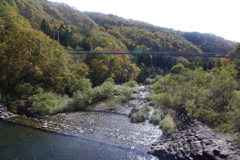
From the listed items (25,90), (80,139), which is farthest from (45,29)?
(80,139)

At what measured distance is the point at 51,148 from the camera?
444 inches

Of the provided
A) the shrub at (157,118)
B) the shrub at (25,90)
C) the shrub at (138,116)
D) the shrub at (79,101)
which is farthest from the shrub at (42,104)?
the shrub at (157,118)

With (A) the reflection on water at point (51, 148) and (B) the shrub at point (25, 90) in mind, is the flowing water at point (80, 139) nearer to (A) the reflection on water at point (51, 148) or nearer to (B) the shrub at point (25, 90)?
(A) the reflection on water at point (51, 148)

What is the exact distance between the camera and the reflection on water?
1037 cm

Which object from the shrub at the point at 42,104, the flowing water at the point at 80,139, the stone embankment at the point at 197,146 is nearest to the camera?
the stone embankment at the point at 197,146

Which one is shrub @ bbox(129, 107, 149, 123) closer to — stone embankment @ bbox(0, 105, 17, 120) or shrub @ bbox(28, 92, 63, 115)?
shrub @ bbox(28, 92, 63, 115)

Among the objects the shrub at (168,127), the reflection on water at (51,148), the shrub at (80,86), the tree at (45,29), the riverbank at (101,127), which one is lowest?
the riverbank at (101,127)

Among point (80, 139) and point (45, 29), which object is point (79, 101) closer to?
point (80, 139)

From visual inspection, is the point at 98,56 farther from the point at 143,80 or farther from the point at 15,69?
the point at 143,80

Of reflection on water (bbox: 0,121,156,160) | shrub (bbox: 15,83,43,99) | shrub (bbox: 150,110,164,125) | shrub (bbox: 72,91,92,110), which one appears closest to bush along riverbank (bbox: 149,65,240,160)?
shrub (bbox: 150,110,164,125)

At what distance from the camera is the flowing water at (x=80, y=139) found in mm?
10703

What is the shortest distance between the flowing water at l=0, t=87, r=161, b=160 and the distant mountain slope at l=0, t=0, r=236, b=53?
90.9 feet

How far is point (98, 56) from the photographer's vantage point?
3794 centimetres

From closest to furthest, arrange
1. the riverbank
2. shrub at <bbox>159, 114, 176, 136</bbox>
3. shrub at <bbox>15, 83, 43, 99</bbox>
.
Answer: the riverbank < shrub at <bbox>159, 114, 176, 136</bbox> < shrub at <bbox>15, 83, 43, 99</bbox>
